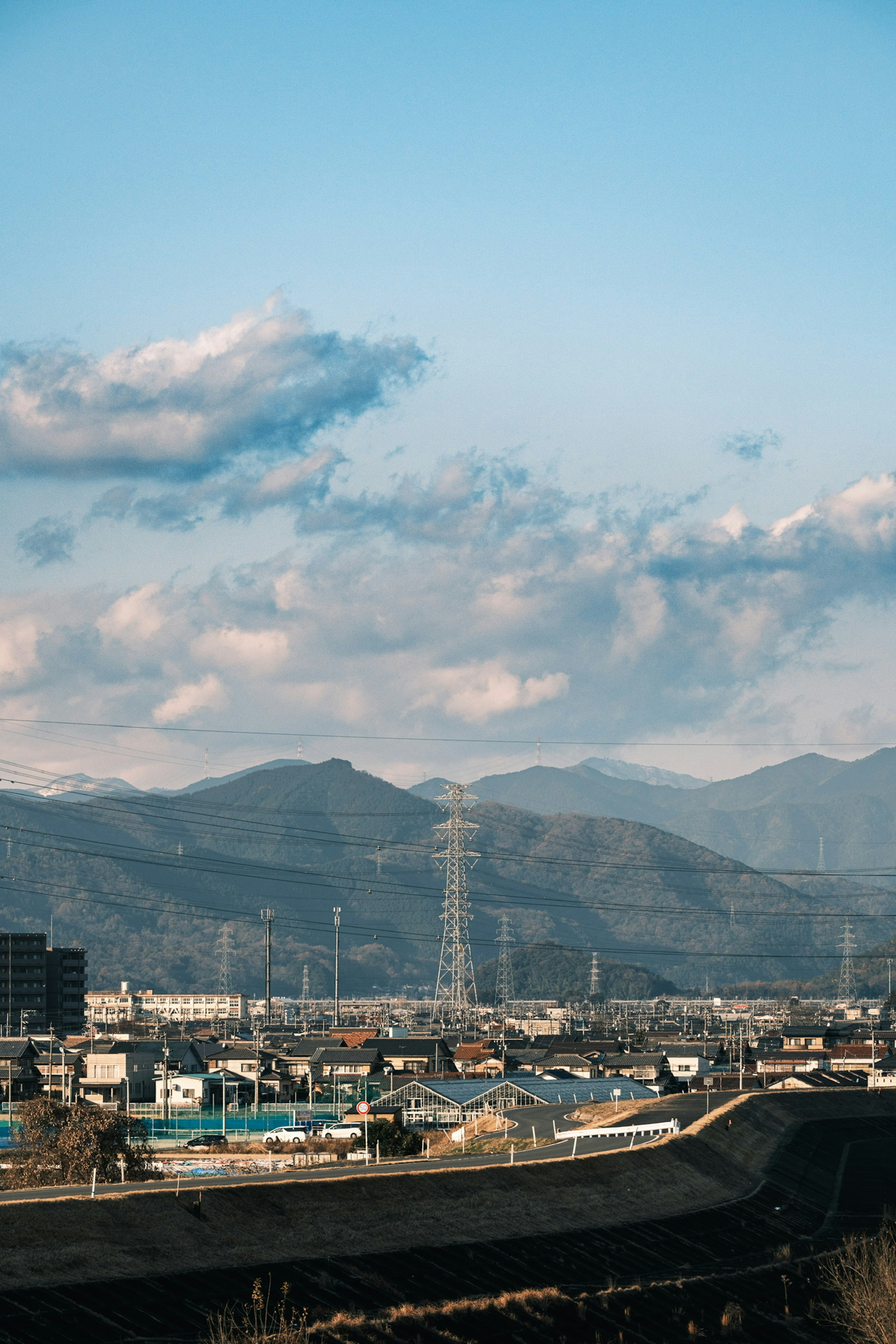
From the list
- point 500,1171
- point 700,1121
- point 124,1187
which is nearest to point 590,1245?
point 500,1171

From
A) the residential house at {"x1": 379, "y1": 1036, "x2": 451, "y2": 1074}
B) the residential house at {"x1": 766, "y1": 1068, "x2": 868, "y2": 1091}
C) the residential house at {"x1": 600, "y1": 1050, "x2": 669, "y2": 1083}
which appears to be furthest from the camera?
the residential house at {"x1": 379, "y1": 1036, "x2": 451, "y2": 1074}

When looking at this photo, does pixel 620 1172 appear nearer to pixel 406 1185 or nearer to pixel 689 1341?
pixel 406 1185

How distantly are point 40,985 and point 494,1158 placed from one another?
13164cm

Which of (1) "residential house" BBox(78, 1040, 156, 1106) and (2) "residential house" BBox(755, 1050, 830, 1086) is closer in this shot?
(1) "residential house" BBox(78, 1040, 156, 1106)

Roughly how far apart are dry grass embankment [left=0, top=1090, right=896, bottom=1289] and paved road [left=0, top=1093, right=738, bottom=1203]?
0.62 m

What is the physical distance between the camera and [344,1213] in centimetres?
4019

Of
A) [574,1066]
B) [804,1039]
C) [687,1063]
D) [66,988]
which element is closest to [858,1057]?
[804,1039]

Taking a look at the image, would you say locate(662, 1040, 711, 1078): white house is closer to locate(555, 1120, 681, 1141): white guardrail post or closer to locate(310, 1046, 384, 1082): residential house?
locate(310, 1046, 384, 1082): residential house

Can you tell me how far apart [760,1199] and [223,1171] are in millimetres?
21316

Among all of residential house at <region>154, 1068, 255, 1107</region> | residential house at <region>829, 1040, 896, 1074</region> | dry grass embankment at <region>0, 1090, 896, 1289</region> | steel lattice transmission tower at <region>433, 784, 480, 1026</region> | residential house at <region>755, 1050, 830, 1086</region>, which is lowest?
residential house at <region>829, 1040, 896, 1074</region>

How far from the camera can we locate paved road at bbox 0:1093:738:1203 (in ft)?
131

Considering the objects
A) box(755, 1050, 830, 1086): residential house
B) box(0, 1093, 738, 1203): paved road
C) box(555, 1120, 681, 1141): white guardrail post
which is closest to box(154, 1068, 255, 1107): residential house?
box(0, 1093, 738, 1203): paved road

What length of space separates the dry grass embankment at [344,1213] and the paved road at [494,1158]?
2.03 feet

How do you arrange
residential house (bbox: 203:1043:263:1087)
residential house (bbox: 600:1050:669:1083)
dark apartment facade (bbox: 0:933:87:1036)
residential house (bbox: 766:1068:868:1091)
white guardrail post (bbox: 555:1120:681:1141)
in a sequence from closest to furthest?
white guardrail post (bbox: 555:1120:681:1141), residential house (bbox: 766:1068:868:1091), residential house (bbox: 600:1050:669:1083), residential house (bbox: 203:1043:263:1087), dark apartment facade (bbox: 0:933:87:1036)
